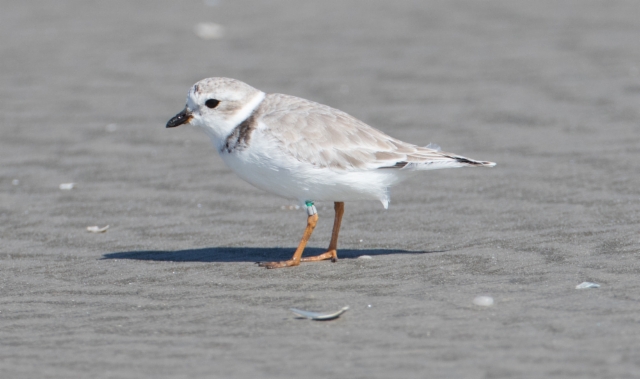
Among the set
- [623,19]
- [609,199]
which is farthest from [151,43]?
[609,199]

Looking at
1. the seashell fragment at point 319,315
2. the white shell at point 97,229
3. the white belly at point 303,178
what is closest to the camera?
the seashell fragment at point 319,315

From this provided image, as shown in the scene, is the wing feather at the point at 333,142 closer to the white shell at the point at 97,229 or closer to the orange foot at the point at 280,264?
the orange foot at the point at 280,264

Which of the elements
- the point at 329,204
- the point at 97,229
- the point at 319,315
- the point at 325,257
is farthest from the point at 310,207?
the point at 97,229

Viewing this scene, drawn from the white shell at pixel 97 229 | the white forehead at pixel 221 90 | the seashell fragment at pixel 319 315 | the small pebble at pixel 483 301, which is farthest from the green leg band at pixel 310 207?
the white shell at pixel 97 229

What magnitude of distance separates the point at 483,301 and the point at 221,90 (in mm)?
2141

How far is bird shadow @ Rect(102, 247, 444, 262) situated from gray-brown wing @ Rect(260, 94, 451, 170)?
620 mm

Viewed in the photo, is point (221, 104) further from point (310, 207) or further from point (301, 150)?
point (310, 207)

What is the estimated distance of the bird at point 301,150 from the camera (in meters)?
5.16

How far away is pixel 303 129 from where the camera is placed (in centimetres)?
527

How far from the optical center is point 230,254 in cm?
565

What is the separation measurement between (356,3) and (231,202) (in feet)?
22.9

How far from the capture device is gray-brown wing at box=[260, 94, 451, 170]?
518 cm

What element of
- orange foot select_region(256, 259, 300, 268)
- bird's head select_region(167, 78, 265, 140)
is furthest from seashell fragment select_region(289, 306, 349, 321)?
bird's head select_region(167, 78, 265, 140)

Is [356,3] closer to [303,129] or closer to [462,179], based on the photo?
[462,179]
